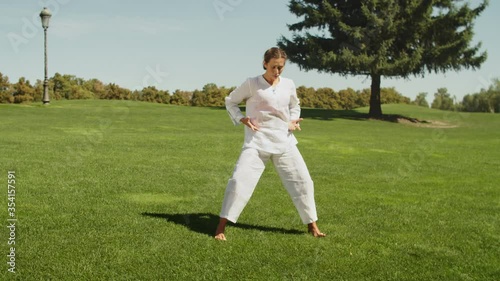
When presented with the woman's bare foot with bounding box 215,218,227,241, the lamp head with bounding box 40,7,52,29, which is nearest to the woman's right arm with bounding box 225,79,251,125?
the woman's bare foot with bounding box 215,218,227,241

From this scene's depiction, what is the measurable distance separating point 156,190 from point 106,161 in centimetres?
313

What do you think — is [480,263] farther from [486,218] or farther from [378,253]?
[486,218]

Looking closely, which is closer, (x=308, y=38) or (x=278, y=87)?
(x=278, y=87)

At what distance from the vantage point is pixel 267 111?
18.7ft

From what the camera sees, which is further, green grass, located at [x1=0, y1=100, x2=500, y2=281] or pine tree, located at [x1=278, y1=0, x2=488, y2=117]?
pine tree, located at [x1=278, y1=0, x2=488, y2=117]

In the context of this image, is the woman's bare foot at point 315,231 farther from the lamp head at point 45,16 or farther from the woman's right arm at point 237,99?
the lamp head at point 45,16

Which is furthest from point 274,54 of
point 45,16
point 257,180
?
point 45,16

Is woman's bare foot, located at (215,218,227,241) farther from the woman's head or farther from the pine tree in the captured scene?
the pine tree

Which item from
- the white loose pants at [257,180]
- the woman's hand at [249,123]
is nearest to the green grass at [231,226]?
the white loose pants at [257,180]

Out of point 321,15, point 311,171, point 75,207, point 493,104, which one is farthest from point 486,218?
point 493,104

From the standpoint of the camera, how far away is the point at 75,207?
6816 mm

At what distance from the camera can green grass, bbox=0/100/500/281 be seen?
187 inches

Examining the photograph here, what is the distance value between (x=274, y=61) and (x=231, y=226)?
2071mm

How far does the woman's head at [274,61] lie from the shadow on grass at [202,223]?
1869 millimetres
